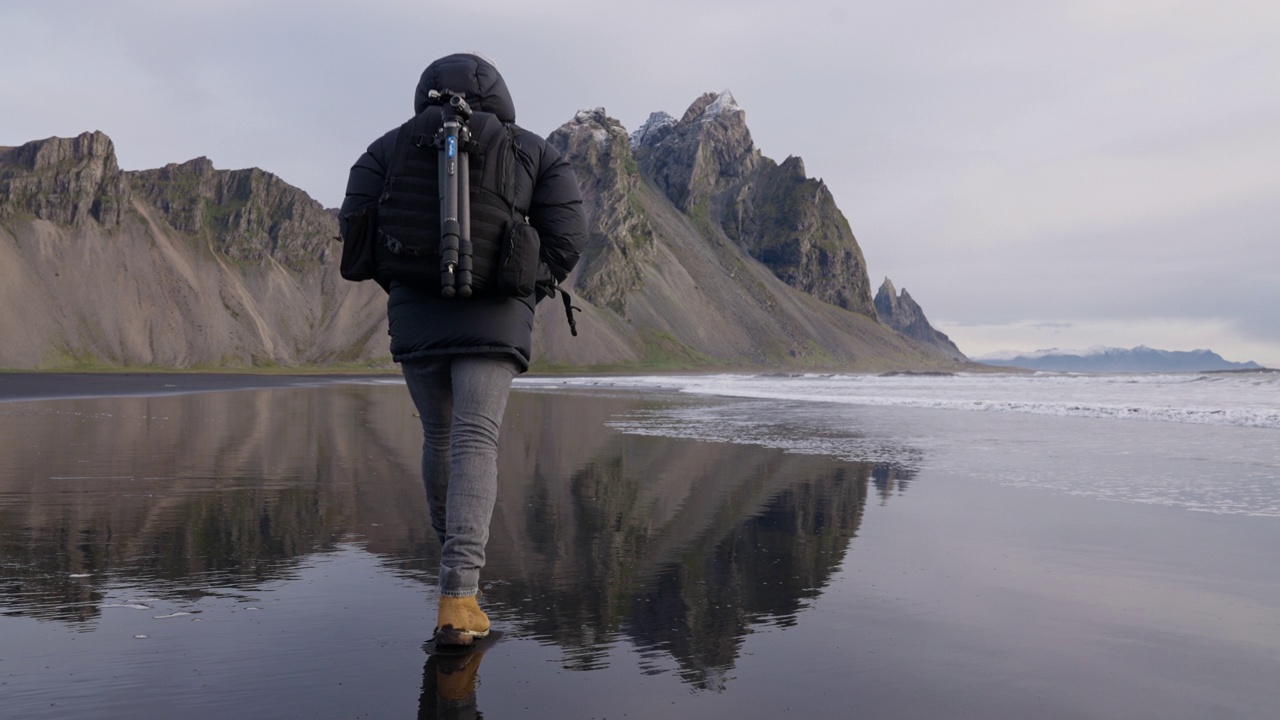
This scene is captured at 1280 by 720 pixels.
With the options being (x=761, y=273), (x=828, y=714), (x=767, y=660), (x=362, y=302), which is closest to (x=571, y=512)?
(x=767, y=660)

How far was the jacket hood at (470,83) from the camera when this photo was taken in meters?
4.07

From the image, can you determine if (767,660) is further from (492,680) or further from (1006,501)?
(1006,501)

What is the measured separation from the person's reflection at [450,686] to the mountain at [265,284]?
4504 inches

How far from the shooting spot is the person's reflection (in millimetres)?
2850

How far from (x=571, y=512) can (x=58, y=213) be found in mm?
142230

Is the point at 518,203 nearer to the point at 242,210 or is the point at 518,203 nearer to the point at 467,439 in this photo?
the point at 467,439

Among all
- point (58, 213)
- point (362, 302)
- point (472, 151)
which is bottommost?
point (472, 151)

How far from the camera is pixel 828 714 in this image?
2881mm

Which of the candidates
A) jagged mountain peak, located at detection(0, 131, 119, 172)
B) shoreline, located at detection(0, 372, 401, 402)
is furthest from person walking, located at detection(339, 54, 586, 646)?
jagged mountain peak, located at detection(0, 131, 119, 172)

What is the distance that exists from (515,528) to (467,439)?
253 centimetres

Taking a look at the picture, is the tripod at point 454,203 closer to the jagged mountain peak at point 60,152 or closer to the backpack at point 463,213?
the backpack at point 463,213

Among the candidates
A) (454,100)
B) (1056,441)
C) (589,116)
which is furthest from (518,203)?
(589,116)

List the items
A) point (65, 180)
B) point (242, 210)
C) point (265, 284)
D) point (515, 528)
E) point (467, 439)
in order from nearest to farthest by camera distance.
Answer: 1. point (467, 439)
2. point (515, 528)
3. point (65, 180)
4. point (265, 284)
5. point (242, 210)

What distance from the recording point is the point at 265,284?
14175 cm
